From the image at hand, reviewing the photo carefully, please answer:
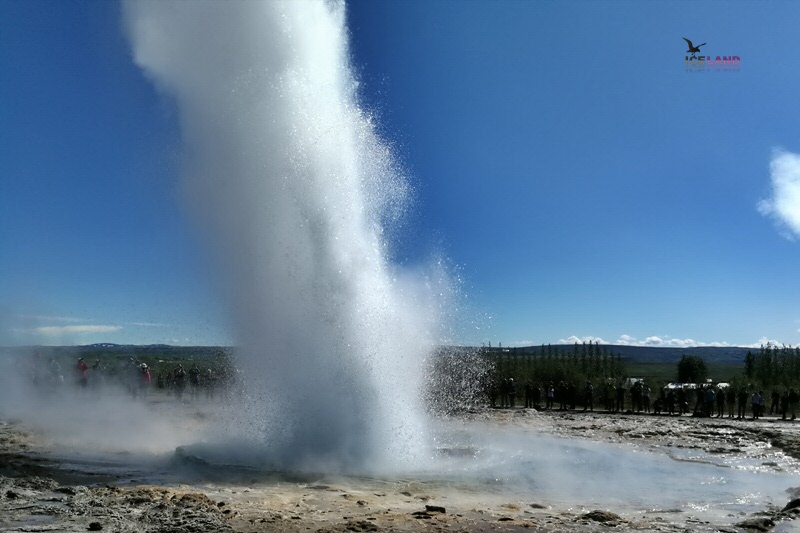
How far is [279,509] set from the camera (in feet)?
22.3

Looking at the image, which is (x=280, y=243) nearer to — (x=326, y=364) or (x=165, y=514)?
(x=326, y=364)

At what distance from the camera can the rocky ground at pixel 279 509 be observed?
616cm

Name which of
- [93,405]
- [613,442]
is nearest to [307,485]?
[613,442]

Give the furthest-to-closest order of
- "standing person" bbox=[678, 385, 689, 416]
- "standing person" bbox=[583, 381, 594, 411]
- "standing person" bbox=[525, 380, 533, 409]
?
"standing person" bbox=[525, 380, 533, 409] < "standing person" bbox=[583, 381, 594, 411] < "standing person" bbox=[678, 385, 689, 416]

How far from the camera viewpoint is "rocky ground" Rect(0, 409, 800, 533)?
20.2 ft

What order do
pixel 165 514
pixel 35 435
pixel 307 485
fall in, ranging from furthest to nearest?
pixel 35 435, pixel 307 485, pixel 165 514

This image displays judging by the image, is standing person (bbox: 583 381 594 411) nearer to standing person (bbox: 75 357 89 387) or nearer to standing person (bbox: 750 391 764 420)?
standing person (bbox: 750 391 764 420)

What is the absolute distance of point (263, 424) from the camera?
34.7ft

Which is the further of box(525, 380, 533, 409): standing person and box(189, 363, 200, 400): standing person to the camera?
box(525, 380, 533, 409): standing person

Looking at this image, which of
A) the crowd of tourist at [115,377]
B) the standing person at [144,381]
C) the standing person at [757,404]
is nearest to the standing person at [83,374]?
the crowd of tourist at [115,377]

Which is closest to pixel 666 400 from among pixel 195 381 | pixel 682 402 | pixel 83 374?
pixel 682 402

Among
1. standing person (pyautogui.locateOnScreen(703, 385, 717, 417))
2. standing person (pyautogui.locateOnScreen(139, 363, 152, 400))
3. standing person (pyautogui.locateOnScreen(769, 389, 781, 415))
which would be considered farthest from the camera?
standing person (pyautogui.locateOnScreen(139, 363, 152, 400))

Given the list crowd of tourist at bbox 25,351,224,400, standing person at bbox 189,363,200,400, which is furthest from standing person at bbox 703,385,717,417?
standing person at bbox 189,363,200,400

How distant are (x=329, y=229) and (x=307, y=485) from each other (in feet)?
18.0
